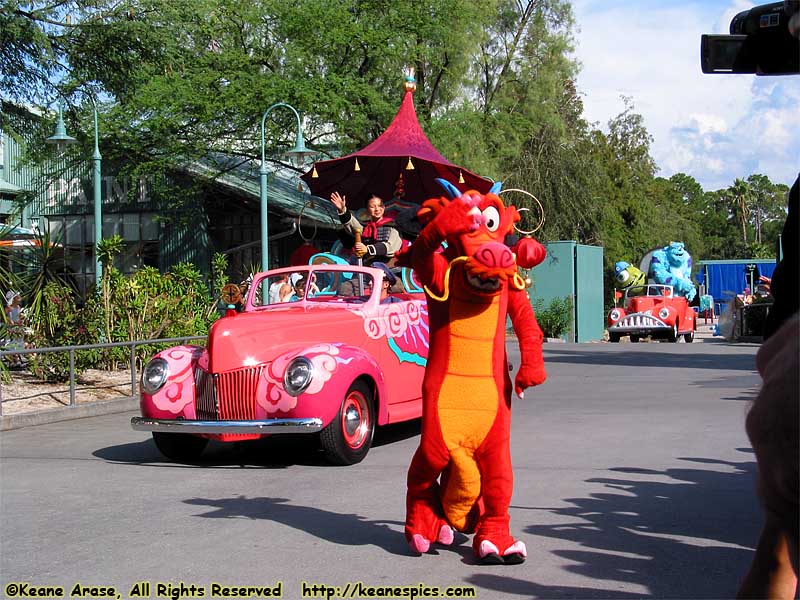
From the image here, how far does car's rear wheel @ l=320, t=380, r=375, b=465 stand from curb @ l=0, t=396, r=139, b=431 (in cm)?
528

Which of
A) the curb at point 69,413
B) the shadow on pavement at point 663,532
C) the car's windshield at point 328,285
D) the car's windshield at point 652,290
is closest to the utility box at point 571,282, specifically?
the car's windshield at point 652,290

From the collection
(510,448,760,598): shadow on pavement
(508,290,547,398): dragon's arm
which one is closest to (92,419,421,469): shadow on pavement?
(510,448,760,598): shadow on pavement

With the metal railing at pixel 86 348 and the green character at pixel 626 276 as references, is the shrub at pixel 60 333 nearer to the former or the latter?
the metal railing at pixel 86 348

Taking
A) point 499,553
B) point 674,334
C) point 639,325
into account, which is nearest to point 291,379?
point 499,553

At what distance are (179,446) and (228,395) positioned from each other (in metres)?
1.19

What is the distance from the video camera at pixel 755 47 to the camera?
5.58 meters

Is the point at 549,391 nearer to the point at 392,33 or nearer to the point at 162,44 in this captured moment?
the point at 162,44

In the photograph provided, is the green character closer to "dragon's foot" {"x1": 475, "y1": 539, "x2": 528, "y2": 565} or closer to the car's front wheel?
the car's front wheel

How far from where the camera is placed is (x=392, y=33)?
28688mm

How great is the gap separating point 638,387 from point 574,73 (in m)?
23.2

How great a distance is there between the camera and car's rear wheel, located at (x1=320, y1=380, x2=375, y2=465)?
8.62 meters

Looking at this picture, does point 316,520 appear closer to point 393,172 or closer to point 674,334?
point 393,172

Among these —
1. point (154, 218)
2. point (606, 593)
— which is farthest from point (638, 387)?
point (154, 218)

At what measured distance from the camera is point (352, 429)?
29.3ft
